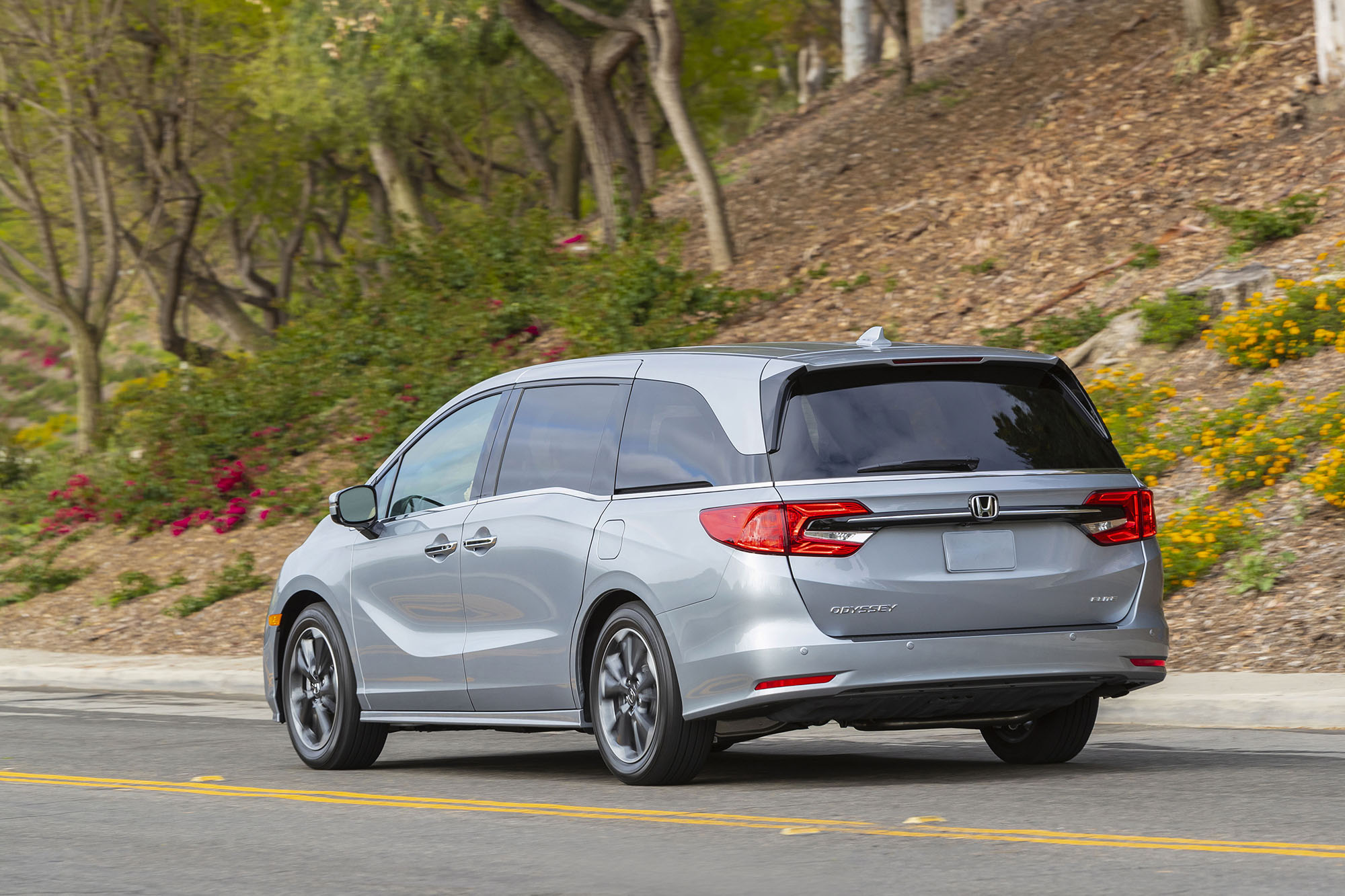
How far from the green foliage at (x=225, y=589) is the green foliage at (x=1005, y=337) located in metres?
8.10

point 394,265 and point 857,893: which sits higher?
point 394,265

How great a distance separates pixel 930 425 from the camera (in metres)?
7.39

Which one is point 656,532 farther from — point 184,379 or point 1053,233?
point 184,379

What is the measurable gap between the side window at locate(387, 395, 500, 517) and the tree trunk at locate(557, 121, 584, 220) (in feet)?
84.7

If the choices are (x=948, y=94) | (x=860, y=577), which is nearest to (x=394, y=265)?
(x=948, y=94)

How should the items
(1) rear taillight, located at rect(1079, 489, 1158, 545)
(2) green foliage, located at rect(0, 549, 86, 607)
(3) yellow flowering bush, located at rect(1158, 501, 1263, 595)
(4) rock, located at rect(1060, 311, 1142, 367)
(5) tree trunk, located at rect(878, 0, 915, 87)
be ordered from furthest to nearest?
(5) tree trunk, located at rect(878, 0, 915, 87)
(2) green foliage, located at rect(0, 549, 86, 607)
(4) rock, located at rect(1060, 311, 1142, 367)
(3) yellow flowering bush, located at rect(1158, 501, 1263, 595)
(1) rear taillight, located at rect(1079, 489, 1158, 545)

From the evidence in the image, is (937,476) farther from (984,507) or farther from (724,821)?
(724,821)

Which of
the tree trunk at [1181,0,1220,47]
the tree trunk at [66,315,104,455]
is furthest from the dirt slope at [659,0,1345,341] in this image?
the tree trunk at [66,315,104,455]

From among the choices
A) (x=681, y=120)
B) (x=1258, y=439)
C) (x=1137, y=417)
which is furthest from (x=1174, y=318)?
(x=681, y=120)

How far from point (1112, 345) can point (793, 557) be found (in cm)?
1053

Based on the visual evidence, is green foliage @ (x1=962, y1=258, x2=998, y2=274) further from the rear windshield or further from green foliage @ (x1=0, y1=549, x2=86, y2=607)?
the rear windshield

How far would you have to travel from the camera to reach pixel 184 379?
25312 millimetres

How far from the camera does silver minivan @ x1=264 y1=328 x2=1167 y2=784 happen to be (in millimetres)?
7035

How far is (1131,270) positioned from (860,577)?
12353mm
